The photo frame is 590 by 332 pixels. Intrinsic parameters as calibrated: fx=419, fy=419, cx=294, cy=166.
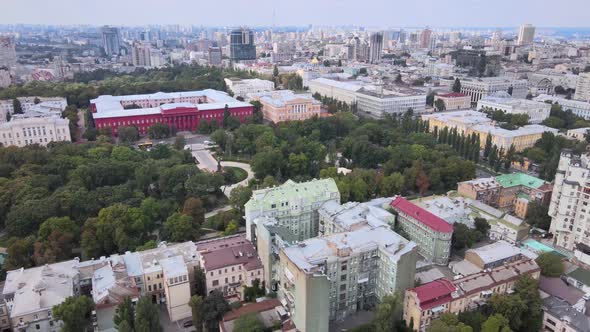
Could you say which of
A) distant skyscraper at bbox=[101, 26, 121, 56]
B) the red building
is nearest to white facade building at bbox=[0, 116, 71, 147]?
the red building

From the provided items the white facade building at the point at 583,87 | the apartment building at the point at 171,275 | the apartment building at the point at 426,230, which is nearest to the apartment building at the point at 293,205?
the apartment building at the point at 171,275

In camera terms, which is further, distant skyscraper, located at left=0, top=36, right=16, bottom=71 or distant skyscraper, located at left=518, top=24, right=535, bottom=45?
distant skyscraper, located at left=518, top=24, right=535, bottom=45

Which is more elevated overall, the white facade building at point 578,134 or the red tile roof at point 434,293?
the white facade building at point 578,134

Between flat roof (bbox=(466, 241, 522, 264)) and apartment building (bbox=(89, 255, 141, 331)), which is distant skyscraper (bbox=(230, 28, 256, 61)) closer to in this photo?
apartment building (bbox=(89, 255, 141, 331))

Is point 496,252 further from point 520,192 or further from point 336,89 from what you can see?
point 336,89

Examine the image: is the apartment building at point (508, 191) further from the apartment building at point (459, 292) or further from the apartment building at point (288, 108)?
the apartment building at point (288, 108)

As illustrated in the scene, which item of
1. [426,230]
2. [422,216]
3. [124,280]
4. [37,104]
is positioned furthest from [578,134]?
[37,104]
